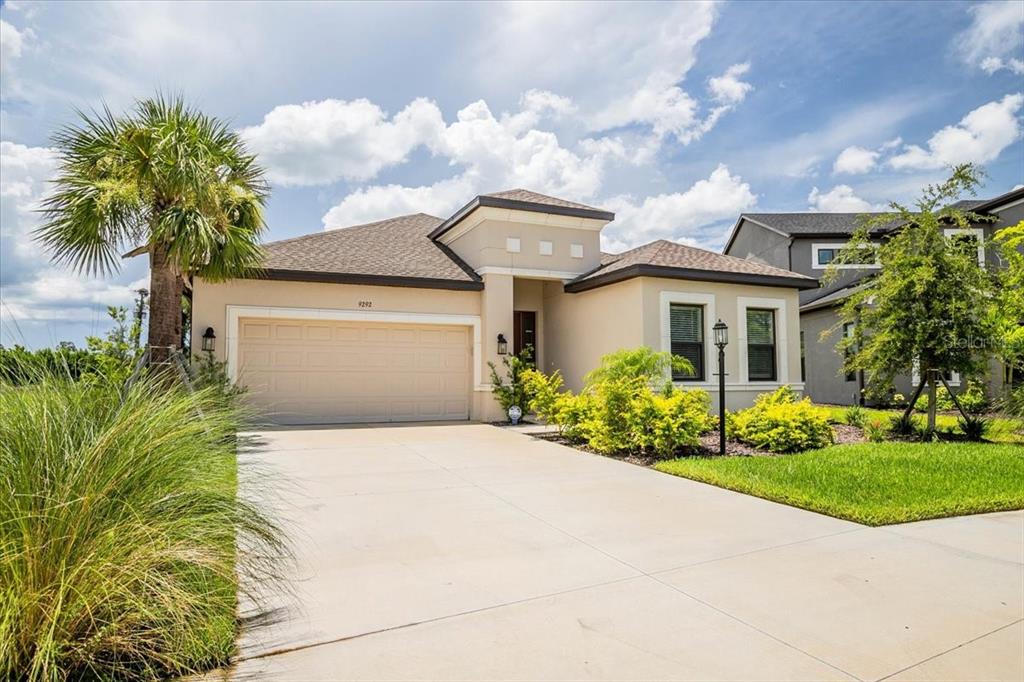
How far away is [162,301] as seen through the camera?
9258 mm

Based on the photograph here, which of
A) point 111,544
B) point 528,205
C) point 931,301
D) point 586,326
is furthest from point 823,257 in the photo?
point 111,544

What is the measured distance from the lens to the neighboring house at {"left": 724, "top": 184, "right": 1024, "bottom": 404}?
17.4 meters

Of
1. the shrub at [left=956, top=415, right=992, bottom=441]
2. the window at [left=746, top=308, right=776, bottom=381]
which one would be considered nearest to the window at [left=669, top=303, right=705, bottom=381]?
the window at [left=746, top=308, right=776, bottom=381]

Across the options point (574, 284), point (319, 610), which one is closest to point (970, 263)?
point (574, 284)

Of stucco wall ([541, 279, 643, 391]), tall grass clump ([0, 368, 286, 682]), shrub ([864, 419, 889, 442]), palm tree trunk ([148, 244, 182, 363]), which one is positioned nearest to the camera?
tall grass clump ([0, 368, 286, 682])

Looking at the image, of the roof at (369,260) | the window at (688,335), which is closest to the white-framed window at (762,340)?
the window at (688,335)

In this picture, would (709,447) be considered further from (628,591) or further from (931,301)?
(628,591)

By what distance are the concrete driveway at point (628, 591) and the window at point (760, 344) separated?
766cm

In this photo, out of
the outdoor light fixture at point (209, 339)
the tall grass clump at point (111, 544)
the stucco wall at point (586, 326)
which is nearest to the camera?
the tall grass clump at point (111, 544)

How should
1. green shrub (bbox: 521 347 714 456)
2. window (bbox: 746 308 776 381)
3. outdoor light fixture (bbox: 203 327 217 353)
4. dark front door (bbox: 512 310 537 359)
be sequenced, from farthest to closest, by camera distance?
dark front door (bbox: 512 310 537 359), window (bbox: 746 308 776 381), outdoor light fixture (bbox: 203 327 217 353), green shrub (bbox: 521 347 714 456)

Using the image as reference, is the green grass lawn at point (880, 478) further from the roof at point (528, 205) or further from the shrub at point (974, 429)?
the roof at point (528, 205)

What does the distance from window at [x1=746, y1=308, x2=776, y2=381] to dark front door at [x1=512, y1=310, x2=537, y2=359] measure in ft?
18.5

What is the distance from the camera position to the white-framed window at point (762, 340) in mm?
12935

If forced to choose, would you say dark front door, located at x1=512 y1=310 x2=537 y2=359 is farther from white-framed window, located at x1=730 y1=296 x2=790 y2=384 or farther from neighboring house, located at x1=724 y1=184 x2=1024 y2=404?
neighboring house, located at x1=724 y1=184 x2=1024 y2=404
